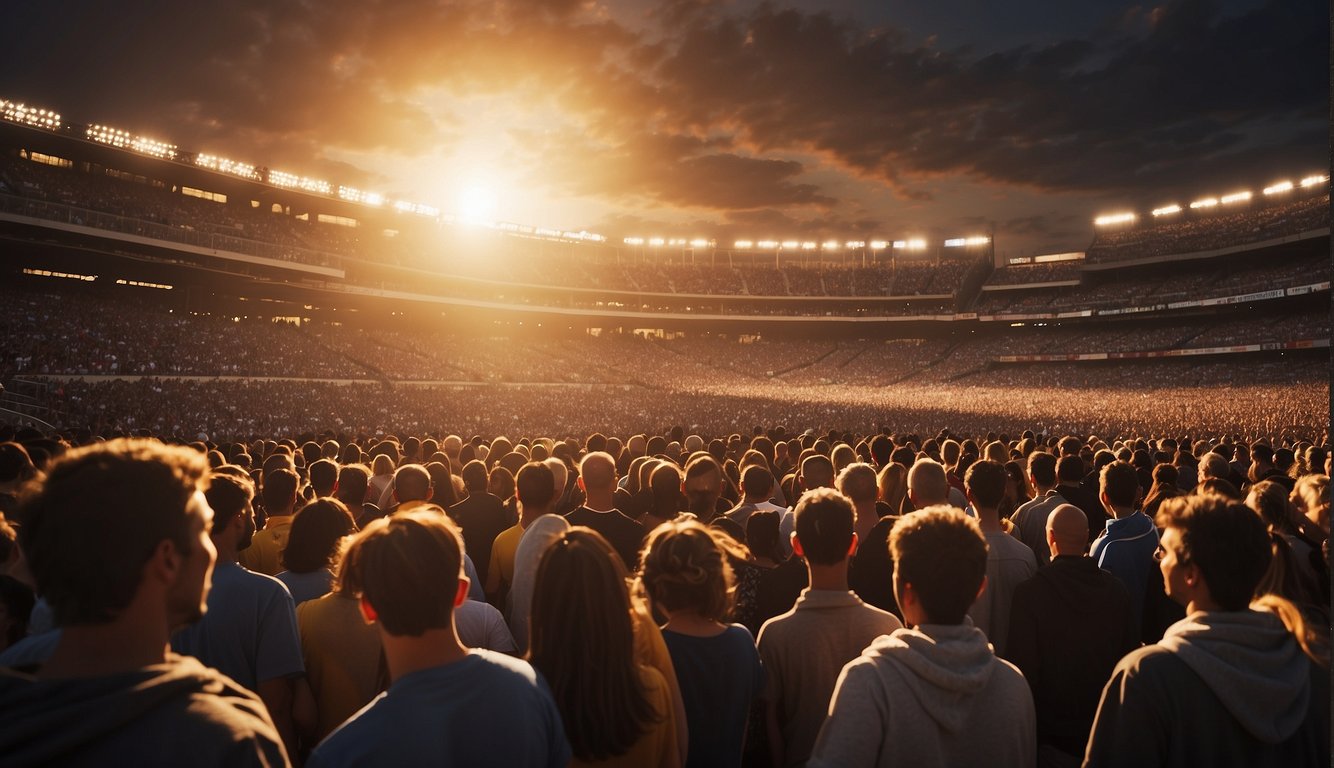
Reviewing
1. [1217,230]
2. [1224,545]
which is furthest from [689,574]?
[1217,230]

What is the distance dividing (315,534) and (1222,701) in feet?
14.7

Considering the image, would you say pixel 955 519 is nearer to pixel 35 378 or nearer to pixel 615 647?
pixel 615 647

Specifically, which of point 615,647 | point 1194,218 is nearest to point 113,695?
point 615,647

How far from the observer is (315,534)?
4355 mm

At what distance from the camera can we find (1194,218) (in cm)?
7081

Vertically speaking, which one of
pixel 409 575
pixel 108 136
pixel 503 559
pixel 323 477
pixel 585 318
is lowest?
pixel 503 559

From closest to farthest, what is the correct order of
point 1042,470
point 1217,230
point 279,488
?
point 279,488
point 1042,470
point 1217,230

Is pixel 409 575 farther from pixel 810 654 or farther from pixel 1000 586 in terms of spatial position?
pixel 1000 586

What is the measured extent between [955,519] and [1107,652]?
2.11 meters

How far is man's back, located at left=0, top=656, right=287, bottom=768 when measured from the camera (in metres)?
1.57

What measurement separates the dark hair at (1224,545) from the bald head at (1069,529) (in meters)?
1.65

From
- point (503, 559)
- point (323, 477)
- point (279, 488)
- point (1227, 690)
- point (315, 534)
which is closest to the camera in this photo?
point (1227, 690)

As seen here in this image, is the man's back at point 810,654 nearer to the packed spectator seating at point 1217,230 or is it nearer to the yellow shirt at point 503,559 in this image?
the yellow shirt at point 503,559


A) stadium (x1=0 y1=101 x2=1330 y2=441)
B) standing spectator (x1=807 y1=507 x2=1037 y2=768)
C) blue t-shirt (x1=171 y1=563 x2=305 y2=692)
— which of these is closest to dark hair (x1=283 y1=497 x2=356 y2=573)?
blue t-shirt (x1=171 y1=563 x2=305 y2=692)
